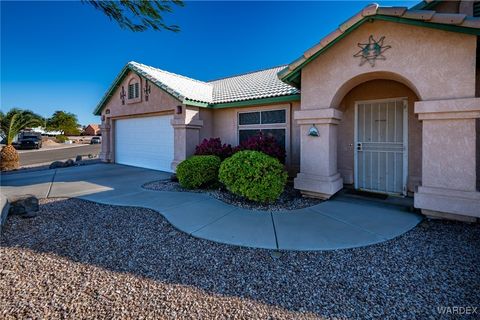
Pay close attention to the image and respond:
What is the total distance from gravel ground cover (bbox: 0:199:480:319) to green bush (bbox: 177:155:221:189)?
3.26 meters

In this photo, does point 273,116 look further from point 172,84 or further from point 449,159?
point 449,159

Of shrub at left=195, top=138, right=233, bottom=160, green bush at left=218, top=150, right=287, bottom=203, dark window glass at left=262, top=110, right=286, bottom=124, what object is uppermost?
dark window glass at left=262, top=110, right=286, bottom=124

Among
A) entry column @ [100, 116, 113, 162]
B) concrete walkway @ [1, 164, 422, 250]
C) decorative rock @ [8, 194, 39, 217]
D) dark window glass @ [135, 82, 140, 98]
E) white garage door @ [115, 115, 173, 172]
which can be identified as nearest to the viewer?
concrete walkway @ [1, 164, 422, 250]

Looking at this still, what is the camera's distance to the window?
12327 millimetres

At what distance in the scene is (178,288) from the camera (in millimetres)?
2914

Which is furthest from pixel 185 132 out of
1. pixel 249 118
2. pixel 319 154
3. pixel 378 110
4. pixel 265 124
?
pixel 378 110

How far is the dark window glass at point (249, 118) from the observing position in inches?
379

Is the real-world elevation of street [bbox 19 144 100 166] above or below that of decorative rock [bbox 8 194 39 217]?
above

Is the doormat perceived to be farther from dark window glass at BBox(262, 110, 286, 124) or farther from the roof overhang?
the roof overhang

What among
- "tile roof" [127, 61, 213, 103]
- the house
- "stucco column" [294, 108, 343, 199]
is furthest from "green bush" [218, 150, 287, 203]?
"tile roof" [127, 61, 213, 103]

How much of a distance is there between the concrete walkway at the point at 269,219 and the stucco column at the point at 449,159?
549 mm

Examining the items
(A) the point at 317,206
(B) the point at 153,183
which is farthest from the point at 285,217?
(B) the point at 153,183

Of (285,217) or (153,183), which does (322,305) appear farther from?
(153,183)

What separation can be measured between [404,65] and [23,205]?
881 centimetres
